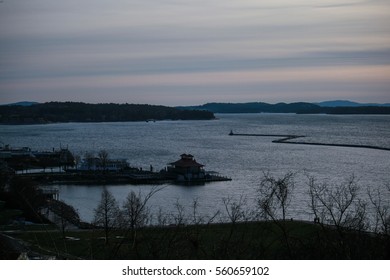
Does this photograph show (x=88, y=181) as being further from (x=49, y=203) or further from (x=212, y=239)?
(x=212, y=239)

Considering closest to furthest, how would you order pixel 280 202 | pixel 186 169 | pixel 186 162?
pixel 280 202, pixel 186 169, pixel 186 162

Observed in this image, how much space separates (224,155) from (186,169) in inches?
73.5

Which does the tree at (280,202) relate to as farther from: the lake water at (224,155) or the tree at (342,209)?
the lake water at (224,155)

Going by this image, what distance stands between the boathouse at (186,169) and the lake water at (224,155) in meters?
0.40

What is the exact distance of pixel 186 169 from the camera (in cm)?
1254

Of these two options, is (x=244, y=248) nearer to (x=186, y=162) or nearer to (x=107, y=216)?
(x=107, y=216)

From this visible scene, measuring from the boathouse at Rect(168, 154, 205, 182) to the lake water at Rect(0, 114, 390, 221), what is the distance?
0.40 meters

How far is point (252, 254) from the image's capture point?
7.86 feet

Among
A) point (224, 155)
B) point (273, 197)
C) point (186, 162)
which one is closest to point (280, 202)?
point (273, 197)

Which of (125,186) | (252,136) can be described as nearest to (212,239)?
(125,186)

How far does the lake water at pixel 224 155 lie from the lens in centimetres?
675

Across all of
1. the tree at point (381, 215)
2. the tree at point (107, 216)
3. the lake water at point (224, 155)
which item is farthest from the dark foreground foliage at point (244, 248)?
the lake water at point (224, 155)

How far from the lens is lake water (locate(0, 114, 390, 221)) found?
6.75 meters

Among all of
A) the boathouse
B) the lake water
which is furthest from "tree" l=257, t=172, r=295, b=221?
the boathouse
